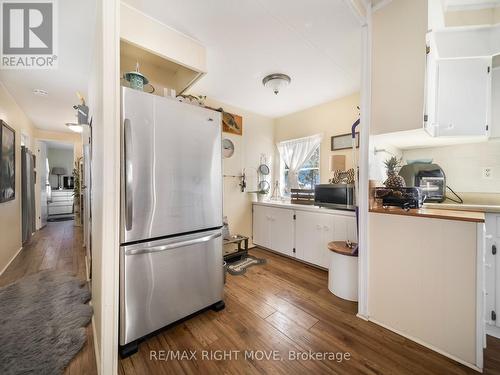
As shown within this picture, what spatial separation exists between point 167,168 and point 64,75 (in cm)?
229

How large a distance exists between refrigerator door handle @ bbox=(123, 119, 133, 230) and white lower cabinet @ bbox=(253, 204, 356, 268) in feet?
7.14

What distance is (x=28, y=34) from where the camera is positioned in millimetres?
1780

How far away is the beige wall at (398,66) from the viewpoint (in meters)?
1.44

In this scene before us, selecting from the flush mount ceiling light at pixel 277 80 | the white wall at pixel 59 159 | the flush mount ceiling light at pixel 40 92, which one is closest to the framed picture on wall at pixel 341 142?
the flush mount ceiling light at pixel 277 80

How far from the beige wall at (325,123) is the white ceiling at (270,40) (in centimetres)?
21

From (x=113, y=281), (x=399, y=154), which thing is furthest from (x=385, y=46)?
(x=113, y=281)

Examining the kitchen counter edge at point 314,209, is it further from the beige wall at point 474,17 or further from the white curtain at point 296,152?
the beige wall at point 474,17

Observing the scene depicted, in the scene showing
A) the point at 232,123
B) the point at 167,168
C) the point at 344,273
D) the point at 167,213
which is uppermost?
the point at 232,123

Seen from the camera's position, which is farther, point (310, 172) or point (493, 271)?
point (310, 172)

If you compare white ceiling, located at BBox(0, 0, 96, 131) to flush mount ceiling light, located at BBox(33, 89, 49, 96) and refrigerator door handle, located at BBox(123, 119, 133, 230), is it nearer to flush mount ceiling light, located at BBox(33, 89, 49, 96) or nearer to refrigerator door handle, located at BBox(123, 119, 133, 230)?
flush mount ceiling light, located at BBox(33, 89, 49, 96)

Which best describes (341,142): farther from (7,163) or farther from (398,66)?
(7,163)

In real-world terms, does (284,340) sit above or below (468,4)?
below

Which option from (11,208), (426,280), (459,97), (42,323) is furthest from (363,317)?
(11,208)

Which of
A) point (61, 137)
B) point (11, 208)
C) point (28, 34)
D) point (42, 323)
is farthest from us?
point (61, 137)
